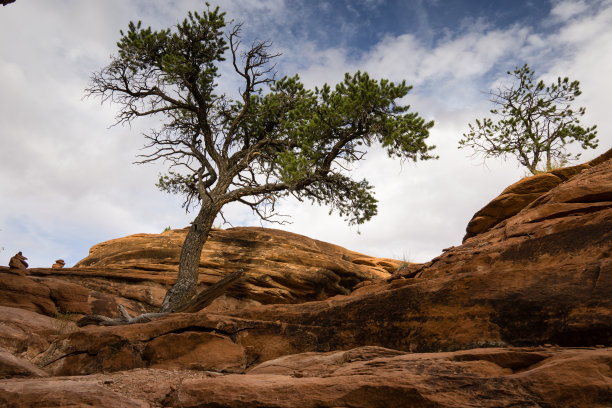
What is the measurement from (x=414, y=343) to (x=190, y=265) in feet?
30.3

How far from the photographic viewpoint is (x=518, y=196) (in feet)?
32.3

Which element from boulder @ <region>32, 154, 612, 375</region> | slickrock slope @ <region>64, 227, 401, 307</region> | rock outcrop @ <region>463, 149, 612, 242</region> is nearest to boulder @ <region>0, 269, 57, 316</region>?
slickrock slope @ <region>64, 227, 401, 307</region>

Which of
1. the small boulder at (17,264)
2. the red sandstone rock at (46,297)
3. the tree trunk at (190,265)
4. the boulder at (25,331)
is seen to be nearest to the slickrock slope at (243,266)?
the tree trunk at (190,265)

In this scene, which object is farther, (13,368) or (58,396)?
(13,368)

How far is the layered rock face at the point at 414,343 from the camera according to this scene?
2.98 m

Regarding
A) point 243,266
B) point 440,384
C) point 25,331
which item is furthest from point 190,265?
point 440,384

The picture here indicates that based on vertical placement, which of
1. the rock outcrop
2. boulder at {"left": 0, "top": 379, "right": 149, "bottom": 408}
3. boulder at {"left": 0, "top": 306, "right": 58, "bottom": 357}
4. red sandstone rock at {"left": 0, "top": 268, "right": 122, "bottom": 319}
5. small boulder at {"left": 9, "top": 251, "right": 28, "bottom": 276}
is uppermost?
the rock outcrop

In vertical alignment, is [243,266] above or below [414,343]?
above

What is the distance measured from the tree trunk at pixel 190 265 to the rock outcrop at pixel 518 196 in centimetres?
894

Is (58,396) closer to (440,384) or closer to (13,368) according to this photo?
(13,368)

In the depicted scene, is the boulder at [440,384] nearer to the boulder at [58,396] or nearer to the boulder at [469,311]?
the boulder at [58,396]

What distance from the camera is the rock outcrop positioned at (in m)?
9.67

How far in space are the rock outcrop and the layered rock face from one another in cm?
221

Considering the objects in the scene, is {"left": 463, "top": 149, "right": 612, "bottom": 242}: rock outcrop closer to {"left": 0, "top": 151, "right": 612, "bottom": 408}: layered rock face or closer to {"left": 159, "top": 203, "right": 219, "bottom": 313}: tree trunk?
{"left": 0, "top": 151, "right": 612, "bottom": 408}: layered rock face
